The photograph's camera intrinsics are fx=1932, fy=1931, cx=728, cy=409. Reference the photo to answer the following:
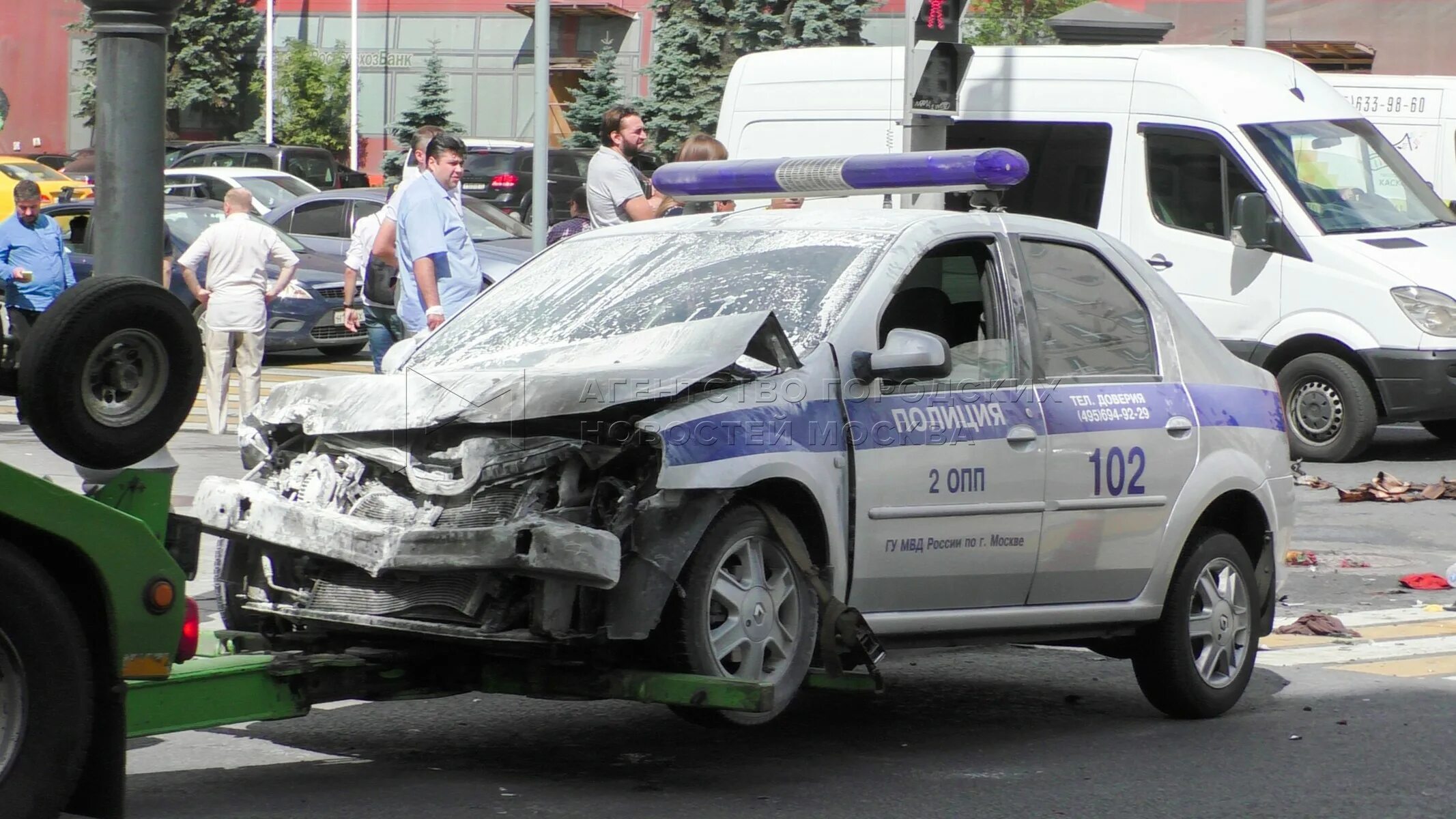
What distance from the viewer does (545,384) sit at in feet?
17.2

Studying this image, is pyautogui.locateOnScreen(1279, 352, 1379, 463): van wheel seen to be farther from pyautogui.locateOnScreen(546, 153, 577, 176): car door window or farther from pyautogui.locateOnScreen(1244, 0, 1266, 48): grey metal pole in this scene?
pyautogui.locateOnScreen(546, 153, 577, 176): car door window

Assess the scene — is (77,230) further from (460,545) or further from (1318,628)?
(460,545)

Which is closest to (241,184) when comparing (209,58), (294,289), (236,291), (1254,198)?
(294,289)

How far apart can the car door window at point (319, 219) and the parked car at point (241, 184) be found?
15.6 feet

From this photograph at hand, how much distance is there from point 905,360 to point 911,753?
4.38 feet

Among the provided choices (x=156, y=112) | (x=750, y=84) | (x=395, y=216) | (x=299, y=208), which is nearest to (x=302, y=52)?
(x=299, y=208)

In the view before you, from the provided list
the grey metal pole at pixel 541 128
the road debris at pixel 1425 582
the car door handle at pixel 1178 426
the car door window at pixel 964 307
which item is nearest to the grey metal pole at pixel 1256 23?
the grey metal pole at pixel 541 128

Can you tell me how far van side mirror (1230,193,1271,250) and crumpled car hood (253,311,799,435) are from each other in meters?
8.25

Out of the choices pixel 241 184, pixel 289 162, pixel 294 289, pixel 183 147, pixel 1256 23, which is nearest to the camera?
pixel 294 289

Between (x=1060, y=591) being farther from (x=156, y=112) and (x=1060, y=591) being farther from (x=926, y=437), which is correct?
(x=156, y=112)

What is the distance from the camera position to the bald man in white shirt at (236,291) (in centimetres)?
1340

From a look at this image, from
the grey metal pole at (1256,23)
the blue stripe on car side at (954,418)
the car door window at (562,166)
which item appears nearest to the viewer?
the blue stripe on car side at (954,418)

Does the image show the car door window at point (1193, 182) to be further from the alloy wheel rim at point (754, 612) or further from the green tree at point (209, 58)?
the green tree at point (209, 58)

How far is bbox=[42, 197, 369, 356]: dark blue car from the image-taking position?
18422mm
